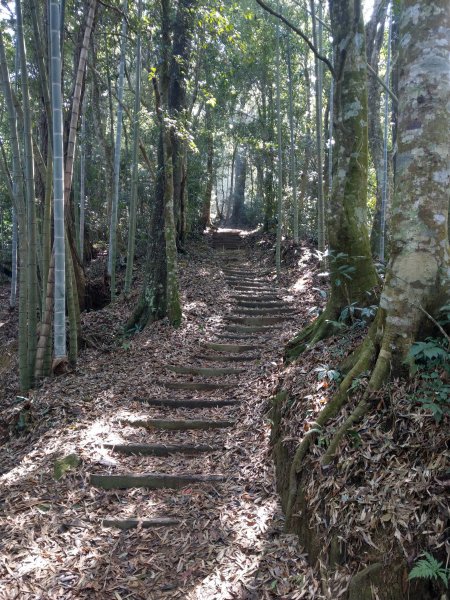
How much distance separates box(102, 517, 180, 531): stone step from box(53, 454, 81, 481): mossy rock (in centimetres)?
78

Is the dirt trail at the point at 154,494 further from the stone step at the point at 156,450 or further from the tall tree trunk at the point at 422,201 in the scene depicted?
the tall tree trunk at the point at 422,201

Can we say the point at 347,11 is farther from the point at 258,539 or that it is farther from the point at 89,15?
the point at 258,539

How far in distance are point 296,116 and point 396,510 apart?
16.5 meters

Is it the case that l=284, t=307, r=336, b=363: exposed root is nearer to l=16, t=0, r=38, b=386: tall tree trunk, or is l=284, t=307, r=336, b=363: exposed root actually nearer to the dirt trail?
the dirt trail

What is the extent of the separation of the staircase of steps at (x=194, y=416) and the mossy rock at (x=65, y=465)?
262 millimetres

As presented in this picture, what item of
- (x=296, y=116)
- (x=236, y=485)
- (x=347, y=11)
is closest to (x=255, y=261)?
(x=296, y=116)

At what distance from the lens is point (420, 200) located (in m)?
3.10

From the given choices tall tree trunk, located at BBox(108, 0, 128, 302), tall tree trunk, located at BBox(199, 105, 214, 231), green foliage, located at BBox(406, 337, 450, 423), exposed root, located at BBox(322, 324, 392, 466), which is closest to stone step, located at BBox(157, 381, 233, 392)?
exposed root, located at BBox(322, 324, 392, 466)

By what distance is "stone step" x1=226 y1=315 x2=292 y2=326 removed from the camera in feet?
28.1

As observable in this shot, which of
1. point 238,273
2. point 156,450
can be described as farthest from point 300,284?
point 156,450

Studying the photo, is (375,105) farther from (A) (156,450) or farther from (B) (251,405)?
(A) (156,450)

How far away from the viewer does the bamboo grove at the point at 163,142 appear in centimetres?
475

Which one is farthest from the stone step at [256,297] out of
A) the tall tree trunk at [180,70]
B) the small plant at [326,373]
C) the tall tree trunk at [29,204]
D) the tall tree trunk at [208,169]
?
the tall tree trunk at [208,169]

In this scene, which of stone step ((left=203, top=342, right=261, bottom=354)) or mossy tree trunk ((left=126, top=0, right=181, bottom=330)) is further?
mossy tree trunk ((left=126, top=0, right=181, bottom=330))
